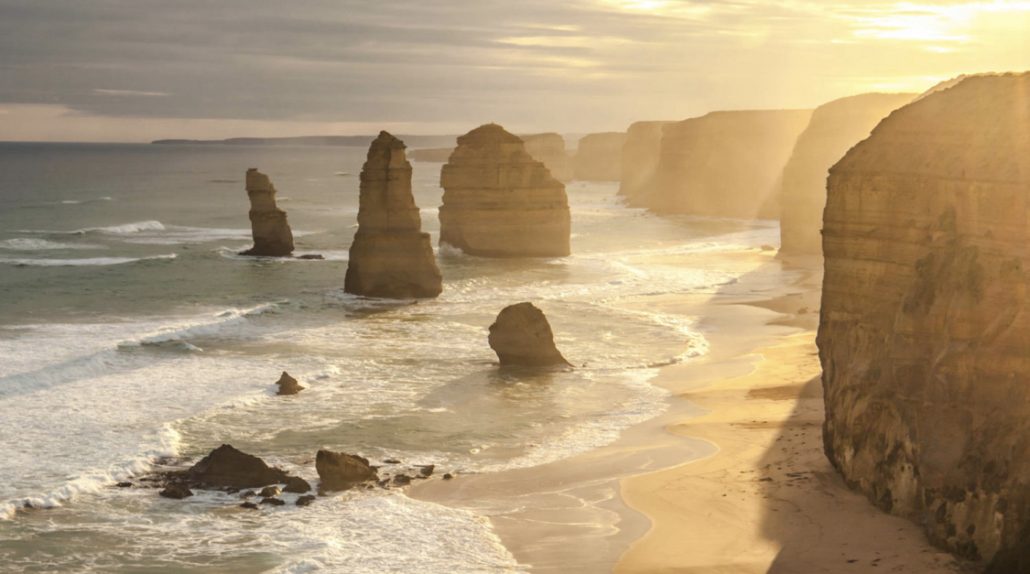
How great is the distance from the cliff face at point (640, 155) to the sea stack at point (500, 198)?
82.4 metres

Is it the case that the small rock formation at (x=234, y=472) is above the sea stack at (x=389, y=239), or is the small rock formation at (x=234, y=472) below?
below

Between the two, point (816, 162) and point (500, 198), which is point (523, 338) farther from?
point (816, 162)

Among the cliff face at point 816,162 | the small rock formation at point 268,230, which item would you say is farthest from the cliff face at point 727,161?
the small rock formation at point 268,230

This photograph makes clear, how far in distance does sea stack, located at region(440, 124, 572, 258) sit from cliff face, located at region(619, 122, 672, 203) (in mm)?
82415

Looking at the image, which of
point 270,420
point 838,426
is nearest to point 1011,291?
point 838,426

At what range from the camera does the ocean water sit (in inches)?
806

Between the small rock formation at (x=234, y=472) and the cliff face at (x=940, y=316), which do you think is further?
the small rock formation at (x=234, y=472)

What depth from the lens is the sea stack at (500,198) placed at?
67688 millimetres

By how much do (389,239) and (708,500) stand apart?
101 feet

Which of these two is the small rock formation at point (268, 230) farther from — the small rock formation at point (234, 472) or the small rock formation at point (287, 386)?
the small rock formation at point (234, 472)

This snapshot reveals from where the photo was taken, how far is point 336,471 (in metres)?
23.3

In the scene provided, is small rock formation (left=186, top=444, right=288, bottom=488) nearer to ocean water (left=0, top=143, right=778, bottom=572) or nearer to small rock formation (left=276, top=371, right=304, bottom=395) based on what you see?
ocean water (left=0, top=143, right=778, bottom=572)

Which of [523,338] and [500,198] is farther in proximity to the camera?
[500,198]

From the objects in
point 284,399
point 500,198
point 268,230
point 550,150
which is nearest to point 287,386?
point 284,399
